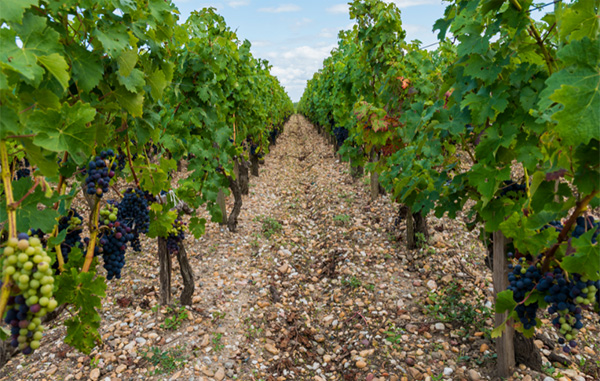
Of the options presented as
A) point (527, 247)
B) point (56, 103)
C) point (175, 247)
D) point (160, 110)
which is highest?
point (160, 110)

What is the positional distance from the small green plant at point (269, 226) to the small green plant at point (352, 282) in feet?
8.55

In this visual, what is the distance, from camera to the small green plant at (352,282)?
5.45m

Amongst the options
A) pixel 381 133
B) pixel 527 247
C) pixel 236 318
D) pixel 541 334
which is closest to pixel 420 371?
pixel 541 334

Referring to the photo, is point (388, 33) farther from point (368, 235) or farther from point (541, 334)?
point (541, 334)

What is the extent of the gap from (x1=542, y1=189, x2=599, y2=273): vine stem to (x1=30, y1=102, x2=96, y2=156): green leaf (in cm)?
253

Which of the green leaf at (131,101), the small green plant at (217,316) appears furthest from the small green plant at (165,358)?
the green leaf at (131,101)

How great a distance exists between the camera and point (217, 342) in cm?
441

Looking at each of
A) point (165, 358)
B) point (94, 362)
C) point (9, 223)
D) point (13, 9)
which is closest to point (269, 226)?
point (165, 358)

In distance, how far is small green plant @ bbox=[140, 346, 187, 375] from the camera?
3.91m

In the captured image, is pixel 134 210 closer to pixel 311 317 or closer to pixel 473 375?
pixel 311 317

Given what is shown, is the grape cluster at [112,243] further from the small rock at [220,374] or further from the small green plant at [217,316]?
the small green plant at [217,316]

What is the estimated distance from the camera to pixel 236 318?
494cm

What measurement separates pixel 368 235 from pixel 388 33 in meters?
4.14

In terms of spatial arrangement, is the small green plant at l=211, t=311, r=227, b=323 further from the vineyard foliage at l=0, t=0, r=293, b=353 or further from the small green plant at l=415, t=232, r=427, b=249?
the small green plant at l=415, t=232, r=427, b=249
